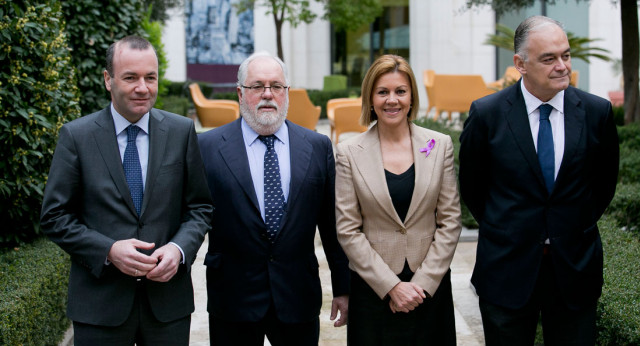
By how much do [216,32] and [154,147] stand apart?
25355mm

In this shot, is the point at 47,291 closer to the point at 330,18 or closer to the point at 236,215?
the point at 236,215

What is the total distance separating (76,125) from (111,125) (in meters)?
0.14

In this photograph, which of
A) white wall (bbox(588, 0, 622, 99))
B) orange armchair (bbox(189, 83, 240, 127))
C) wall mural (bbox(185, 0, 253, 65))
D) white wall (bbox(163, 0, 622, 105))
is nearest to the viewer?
orange armchair (bbox(189, 83, 240, 127))

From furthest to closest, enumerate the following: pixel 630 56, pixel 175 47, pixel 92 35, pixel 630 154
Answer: pixel 175 47
pixel 630 56
pixel 630 154
pixel 92 35

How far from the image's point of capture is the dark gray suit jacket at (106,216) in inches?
108

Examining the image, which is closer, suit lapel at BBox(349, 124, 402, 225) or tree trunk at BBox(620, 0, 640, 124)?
suit lapel at BBox(349, 124, 402, 225)

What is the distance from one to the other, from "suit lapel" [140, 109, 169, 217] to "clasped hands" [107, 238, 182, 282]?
0.17 metres

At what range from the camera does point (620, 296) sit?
145 inches

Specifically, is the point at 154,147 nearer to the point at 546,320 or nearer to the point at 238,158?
the point at 238,158

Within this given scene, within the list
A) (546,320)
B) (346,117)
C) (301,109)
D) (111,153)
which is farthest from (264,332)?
(301,109)

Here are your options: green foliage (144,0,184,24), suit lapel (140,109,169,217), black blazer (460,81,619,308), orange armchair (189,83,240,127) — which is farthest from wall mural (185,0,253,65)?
black blazer (460,81,619,308)

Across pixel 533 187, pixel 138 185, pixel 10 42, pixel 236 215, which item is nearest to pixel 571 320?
pixel 533 187

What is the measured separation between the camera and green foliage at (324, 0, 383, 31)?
1998 cm

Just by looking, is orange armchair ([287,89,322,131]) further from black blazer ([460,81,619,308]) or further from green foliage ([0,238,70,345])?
black blazer ([460,81,619,308])
